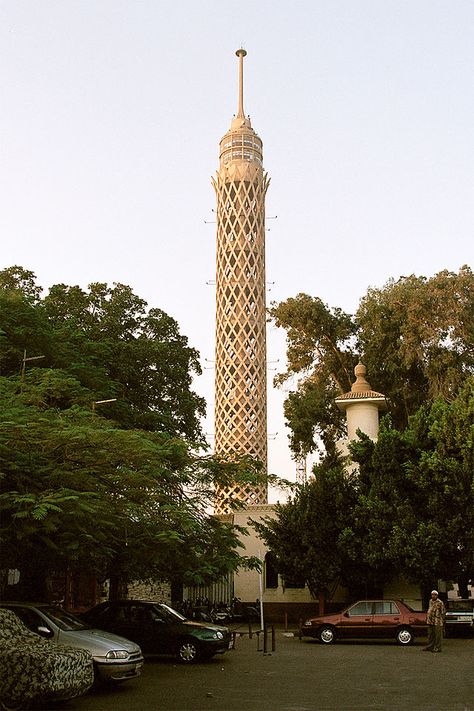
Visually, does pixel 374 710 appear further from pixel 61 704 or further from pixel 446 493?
pixel 446 493

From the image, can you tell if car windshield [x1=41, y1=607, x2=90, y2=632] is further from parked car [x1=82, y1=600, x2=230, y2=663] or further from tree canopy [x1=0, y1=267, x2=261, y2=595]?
parked car [x1=82, y1=600, x2=230, y2=663]

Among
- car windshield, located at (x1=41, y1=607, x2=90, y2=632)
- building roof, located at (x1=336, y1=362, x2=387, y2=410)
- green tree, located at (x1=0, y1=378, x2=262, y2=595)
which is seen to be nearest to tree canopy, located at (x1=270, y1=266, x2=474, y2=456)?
building roof, located at (x1=336, y1=362, x2=387, y2=410)

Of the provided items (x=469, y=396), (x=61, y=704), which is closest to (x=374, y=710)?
(x=61, y=704)

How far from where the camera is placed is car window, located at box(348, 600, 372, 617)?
21.5 m

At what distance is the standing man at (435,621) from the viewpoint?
18.7 m

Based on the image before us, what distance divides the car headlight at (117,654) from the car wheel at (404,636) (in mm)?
10725

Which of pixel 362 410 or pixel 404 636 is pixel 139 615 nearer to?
pixel 404 636

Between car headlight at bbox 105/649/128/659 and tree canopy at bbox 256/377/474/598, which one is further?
tree canopy at bbox 256/377/474/598

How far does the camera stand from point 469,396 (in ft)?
82.4

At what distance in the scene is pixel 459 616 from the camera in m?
23.8

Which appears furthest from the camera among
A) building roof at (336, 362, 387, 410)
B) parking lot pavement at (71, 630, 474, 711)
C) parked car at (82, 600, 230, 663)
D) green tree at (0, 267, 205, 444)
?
building roof at (336, 362, 387, 410)

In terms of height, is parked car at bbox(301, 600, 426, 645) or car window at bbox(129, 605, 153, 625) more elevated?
car window at bbox(129, 605, 153, 625)

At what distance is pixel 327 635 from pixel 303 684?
8.99 metres

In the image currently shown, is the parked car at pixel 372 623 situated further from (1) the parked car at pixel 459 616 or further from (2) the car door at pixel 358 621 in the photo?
(1) the parked car at pixel 459 616
